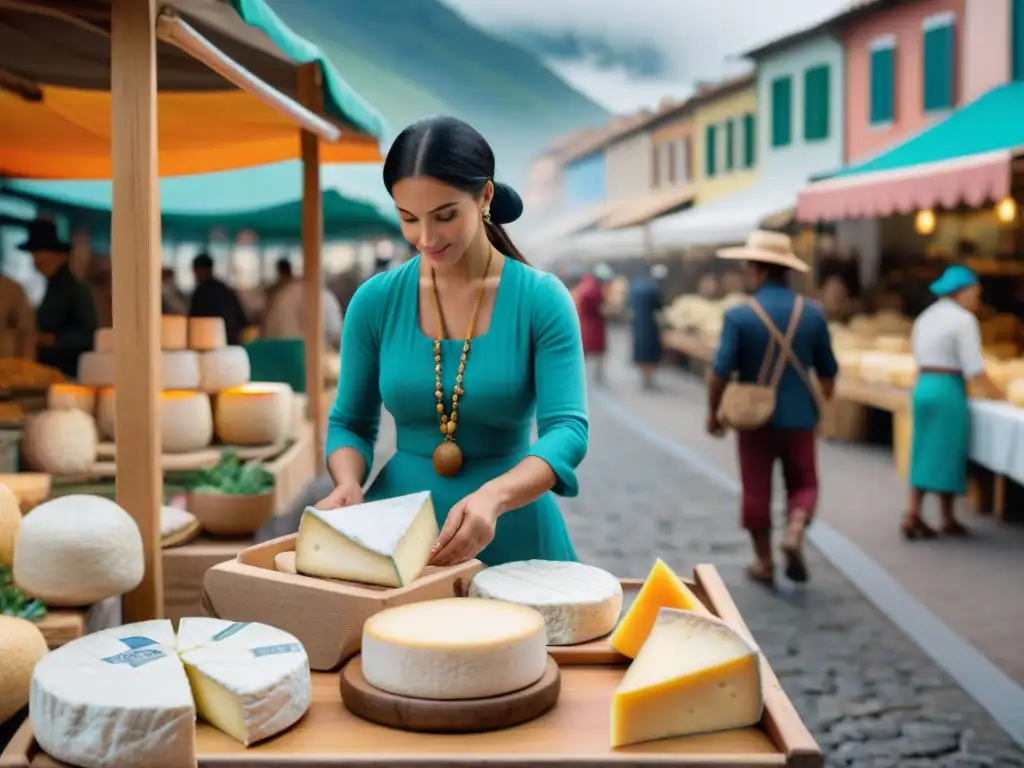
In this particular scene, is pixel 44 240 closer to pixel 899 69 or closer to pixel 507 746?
pixel 507 746

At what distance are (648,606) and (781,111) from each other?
22041 mm

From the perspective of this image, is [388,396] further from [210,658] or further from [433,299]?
[210,658]

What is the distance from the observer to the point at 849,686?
5.14 metres

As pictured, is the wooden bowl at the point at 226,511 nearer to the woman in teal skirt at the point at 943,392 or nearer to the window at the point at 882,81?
the woman in teal skirt at the point at 943,392

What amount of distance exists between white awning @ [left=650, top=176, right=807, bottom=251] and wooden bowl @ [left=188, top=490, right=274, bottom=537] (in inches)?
510

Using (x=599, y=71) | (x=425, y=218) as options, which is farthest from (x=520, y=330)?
(x=599, y=71)

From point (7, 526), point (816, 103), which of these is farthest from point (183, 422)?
point (816, 103)

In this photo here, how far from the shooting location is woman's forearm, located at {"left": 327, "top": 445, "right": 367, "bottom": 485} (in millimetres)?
2287

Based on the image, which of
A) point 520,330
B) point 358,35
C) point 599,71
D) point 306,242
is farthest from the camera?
point 358,35

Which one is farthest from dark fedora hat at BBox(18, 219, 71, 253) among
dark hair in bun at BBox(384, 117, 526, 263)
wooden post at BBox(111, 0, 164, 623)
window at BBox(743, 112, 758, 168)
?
window at BBox(743, 112, 758, 168)

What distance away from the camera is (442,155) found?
6.41 feet

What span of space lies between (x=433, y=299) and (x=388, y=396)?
8.2 inches

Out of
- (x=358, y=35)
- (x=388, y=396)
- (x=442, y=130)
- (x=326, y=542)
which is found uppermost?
(x=358, y=35)

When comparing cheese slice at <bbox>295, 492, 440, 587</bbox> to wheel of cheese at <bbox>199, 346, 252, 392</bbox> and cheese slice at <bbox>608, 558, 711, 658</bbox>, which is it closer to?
cheese slice at <bbox>608, 558, 711, 658</bbox>
